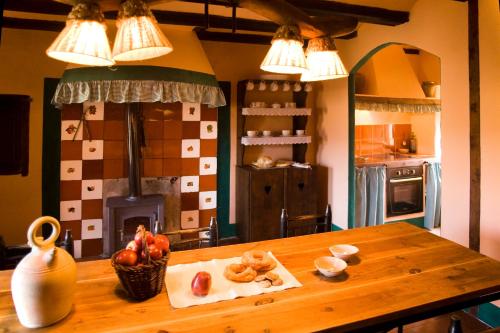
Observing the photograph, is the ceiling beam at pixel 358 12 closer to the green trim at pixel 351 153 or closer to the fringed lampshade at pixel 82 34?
the green trim at pixel 351 153

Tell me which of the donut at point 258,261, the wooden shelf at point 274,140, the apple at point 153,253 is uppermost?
the wooden shelf at point 274,140

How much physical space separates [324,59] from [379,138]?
4.17m

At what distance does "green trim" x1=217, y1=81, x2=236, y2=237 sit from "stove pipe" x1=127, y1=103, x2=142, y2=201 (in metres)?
1.00

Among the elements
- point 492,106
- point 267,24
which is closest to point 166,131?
point 267,24

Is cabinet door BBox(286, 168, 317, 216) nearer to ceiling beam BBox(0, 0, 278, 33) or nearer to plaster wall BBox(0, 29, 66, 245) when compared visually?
ceiling beam BBox(0, 0, 278, 33)

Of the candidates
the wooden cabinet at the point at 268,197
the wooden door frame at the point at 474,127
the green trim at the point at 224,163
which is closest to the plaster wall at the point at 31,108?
the green trim at the point at 224,163

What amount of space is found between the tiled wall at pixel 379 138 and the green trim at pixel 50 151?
3.94 meters

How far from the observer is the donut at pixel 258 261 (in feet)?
5.24

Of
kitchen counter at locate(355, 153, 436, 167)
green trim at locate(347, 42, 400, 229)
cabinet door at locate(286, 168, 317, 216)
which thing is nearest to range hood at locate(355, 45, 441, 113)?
green trim at locate(347, 42, 400, 229)

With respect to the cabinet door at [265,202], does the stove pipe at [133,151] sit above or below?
above

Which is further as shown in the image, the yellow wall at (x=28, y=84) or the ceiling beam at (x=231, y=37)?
the ceiling beam at (x=231, y=37)

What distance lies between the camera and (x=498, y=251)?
2.42 meters

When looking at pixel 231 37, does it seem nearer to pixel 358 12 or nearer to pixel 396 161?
pixel 358 12

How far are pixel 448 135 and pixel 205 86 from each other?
7.10 ft
